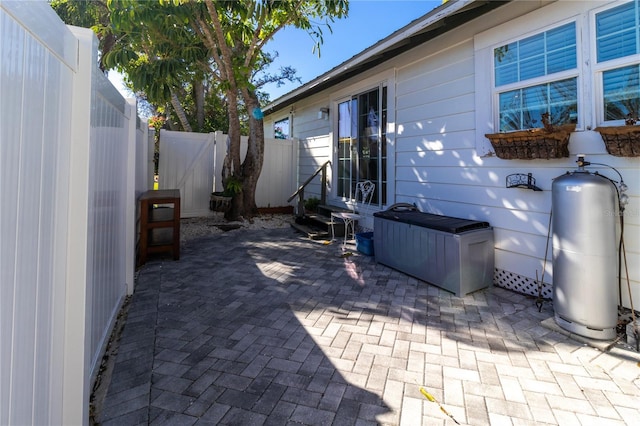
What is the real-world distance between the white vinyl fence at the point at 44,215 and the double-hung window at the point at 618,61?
143 inches

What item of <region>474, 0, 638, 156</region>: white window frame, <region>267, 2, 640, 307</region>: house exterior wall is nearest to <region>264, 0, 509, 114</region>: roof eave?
<region>267, 2, 640, 307</region>: house exterior wall

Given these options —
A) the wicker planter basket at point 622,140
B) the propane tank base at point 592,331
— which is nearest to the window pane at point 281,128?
the wicker planter basket at point 622,140

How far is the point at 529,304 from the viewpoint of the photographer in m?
3.09

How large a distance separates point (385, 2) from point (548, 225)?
A: 545 cm

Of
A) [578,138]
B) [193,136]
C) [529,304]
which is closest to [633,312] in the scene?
[529,304]

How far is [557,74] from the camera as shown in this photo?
3.02 m

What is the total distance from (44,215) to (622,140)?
3.51 meters

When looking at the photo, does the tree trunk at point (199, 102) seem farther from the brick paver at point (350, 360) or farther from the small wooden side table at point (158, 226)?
the brick paver at point (350, 360)

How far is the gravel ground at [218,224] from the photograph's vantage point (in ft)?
20.3

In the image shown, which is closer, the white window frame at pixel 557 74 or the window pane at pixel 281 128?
the white window frame at pixel 557 74

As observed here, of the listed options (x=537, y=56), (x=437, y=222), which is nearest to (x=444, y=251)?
(x=437, y=222)

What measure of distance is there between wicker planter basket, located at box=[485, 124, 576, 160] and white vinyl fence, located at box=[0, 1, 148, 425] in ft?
10.9

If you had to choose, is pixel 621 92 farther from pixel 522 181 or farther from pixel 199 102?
pixel 199 102

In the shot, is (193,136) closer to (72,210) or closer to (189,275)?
(189,275)
